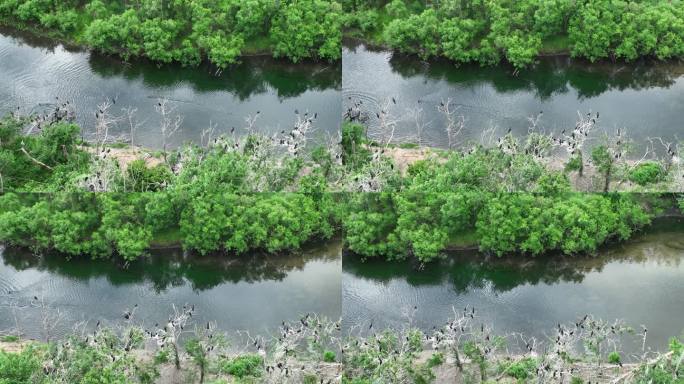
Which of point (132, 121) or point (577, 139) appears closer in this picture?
point (577, 139)

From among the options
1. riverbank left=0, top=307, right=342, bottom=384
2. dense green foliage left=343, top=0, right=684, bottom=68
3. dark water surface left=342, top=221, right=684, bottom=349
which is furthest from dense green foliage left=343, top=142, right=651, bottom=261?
dense green foliage left=343, top=0, right=684, bottom=68

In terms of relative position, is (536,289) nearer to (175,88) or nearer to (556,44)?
Result: (556,44)

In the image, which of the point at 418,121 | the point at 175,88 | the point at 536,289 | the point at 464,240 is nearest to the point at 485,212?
the point at 464,240

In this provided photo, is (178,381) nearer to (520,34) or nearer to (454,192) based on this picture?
(454,192)

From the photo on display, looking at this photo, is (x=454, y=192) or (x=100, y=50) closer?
(x=454, y=192)

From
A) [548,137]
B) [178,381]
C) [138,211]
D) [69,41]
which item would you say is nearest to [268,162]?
[138,211]
